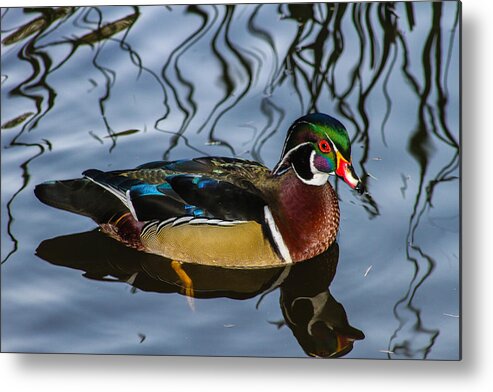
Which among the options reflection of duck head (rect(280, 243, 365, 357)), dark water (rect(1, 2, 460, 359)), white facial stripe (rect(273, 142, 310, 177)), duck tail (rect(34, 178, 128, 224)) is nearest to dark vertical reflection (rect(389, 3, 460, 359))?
dark water (rect(1, 2, 460, 359))

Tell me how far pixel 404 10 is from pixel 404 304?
1.06 meters

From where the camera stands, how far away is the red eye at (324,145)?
457 cm

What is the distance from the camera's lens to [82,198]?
15.5ft

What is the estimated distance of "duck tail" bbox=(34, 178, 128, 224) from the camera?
4.69 m

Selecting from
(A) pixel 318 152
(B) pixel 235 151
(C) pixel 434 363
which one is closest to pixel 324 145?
(A) pixel 318 152

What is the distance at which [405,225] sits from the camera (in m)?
4.54

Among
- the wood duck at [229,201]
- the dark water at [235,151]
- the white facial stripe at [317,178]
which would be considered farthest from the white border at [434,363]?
the white facial stripe at [317,178]

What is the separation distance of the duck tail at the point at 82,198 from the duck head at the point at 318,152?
0.63m

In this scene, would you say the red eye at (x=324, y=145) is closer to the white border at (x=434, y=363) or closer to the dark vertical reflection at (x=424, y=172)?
the dark vertical reflection at (x=424, y=172)

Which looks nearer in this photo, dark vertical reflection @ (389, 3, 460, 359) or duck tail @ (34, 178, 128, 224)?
dark vertical reflection @ (389, 3, 460, 359)

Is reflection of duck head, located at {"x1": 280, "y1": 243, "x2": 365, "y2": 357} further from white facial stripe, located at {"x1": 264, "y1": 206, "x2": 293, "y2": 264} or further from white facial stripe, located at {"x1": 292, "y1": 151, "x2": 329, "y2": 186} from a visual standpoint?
white facial stripe, located at {"x1": 292, "y1": 151, "x2": 329, "y2": 186}

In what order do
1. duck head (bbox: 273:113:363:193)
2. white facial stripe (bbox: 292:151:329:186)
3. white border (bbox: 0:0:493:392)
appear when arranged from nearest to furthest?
white border (bbox: 0:0:493:392)
duck head (bbox: 273:113:363:193)
white facial stripe (bbox: 292:151:329:186)

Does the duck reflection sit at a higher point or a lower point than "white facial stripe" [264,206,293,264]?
lower

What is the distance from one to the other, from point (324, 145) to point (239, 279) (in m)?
0.58
